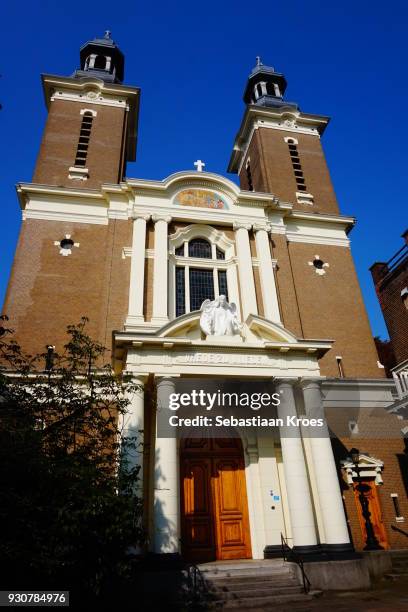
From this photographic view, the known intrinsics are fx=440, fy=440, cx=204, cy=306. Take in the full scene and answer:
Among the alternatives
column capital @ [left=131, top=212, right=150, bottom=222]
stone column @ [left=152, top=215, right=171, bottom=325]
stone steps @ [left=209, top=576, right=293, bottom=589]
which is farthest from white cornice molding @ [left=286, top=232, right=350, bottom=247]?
stone steps @ [left=209, top=576, right=293, bottom=589]

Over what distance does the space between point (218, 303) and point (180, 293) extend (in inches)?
133

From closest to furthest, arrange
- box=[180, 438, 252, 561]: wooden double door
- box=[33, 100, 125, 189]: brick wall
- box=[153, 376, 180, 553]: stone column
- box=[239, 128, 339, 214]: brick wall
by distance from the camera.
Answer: box=[153, 376, 180, 553]: stone column → box=[180, 438, 252, 561]: wooden double door → box=[33, 100, 125, 189]: brick wall → box=[239, 128, 339, 214]: brick wall

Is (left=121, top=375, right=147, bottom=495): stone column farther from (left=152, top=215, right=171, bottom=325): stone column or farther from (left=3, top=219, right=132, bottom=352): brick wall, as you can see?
(left=152, top=215, right=171, bottom=325): stone column

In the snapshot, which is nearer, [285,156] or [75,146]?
[75,146]

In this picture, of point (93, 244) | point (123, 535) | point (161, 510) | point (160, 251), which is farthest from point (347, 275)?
point (123, 535)

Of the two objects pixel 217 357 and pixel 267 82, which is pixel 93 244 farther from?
pixel 267 82

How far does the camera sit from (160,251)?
1786cm

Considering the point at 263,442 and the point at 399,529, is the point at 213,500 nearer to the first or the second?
the point at 263,442

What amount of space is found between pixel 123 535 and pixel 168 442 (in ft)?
14.1

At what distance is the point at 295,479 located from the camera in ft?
41.2

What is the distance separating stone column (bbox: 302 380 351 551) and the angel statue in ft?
10.1

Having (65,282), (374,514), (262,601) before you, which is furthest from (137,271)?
(374,514)

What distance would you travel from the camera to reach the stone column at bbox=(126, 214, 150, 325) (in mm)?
16156

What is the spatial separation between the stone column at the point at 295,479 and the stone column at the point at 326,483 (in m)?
0.40
